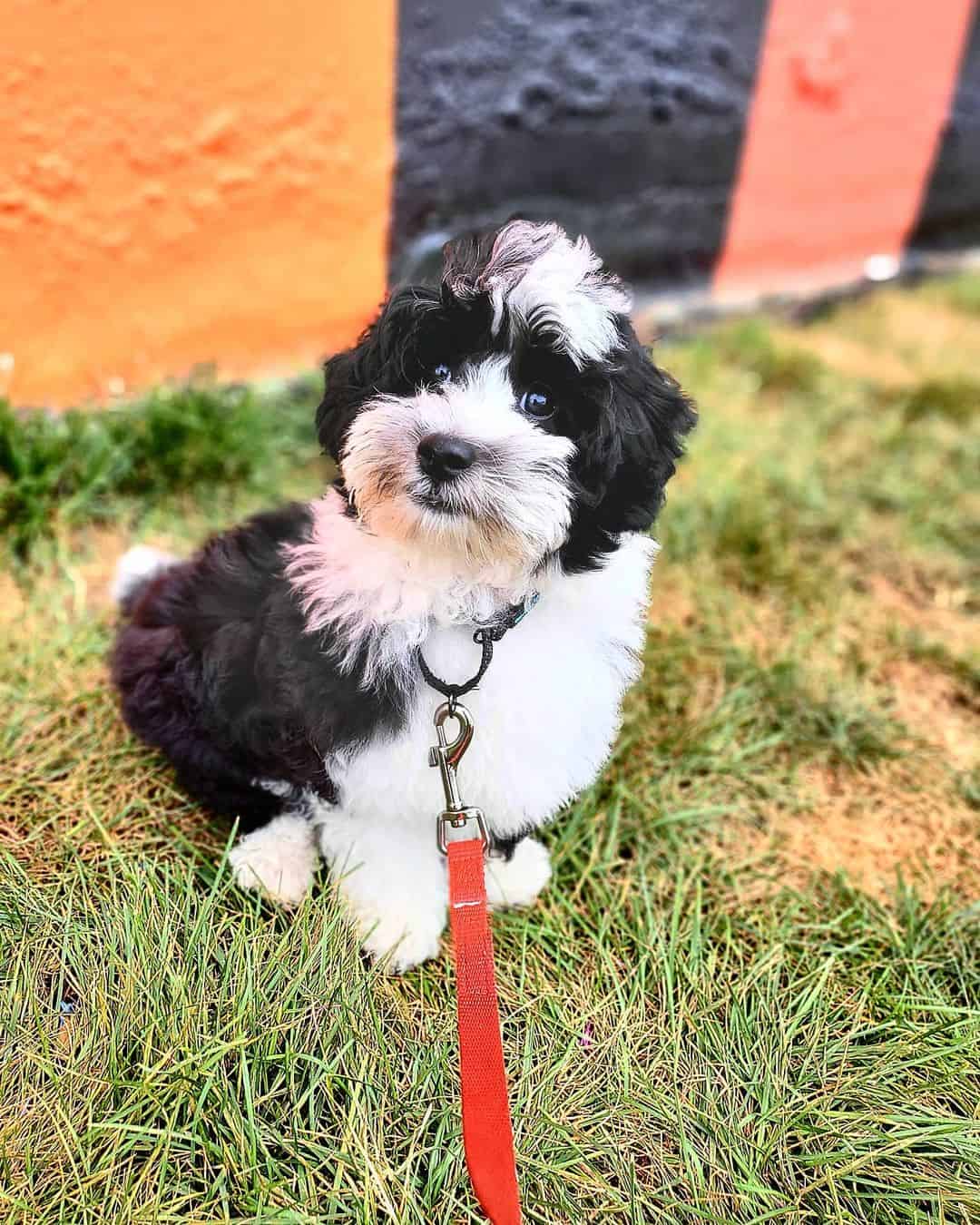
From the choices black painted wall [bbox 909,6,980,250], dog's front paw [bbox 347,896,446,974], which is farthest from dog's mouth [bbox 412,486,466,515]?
black painted wall [bbox 909,6,980,250]

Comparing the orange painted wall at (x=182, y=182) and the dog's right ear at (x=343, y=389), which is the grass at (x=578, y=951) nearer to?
the orange painted wall at (x=182, y=182)

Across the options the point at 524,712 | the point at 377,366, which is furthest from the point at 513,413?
the point at 524,712

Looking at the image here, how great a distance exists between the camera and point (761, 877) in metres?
2.38

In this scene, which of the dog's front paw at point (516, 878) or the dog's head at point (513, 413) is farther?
the dog's front paw at point (516, 878)

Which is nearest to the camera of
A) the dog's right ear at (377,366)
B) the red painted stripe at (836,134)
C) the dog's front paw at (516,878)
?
the dog's right ear at (377,366)

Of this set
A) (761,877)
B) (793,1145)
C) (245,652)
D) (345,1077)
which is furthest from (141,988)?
(761,877)

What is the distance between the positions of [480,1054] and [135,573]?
5.28ft

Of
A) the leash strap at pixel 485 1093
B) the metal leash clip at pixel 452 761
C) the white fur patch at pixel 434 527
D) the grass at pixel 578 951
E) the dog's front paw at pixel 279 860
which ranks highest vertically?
the white fur patch at pixel 434 527

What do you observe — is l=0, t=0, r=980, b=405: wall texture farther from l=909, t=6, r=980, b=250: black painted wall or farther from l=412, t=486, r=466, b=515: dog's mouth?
l=412, t=486, r=466, b=515: dog's mouth

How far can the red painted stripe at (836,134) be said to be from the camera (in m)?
4.70

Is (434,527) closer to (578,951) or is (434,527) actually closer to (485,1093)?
(485,1093)

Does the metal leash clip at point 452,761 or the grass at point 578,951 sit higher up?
the metal leash clip at point 452,761

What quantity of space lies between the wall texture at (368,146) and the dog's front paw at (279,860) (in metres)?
1.98

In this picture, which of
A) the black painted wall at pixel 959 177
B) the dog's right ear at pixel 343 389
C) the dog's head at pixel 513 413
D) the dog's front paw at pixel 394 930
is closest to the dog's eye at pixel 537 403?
the dog's head at pixel 513 413
